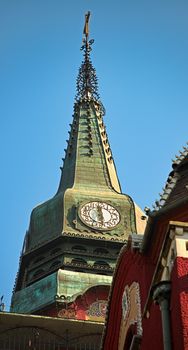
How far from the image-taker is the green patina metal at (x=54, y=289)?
154 feet

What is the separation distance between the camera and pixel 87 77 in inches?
2778

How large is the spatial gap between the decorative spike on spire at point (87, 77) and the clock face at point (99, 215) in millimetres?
14629

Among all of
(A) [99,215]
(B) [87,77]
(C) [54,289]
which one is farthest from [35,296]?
(B) [87,77]

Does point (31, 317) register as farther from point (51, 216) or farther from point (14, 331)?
point (51, 216)

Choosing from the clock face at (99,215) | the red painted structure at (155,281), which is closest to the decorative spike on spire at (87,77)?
the clock face at (99,215)

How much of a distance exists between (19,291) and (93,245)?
549cm

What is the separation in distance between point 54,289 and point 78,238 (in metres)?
5.93

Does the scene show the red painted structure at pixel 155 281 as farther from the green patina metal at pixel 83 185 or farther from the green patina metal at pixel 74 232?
the green patina metal at pixel 83 185

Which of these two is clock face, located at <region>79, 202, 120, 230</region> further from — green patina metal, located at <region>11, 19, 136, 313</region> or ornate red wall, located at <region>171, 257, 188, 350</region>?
ornate red wall, located at <region>171, 257, 188, 350</region>

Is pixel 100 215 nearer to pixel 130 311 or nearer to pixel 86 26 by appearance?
pixel 86 26

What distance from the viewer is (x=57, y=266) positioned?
51.7 m

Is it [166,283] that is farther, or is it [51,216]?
[51,216]

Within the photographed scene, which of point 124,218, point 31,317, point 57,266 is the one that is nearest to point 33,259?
point 57,266

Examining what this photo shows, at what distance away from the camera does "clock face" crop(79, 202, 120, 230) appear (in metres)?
53.7
